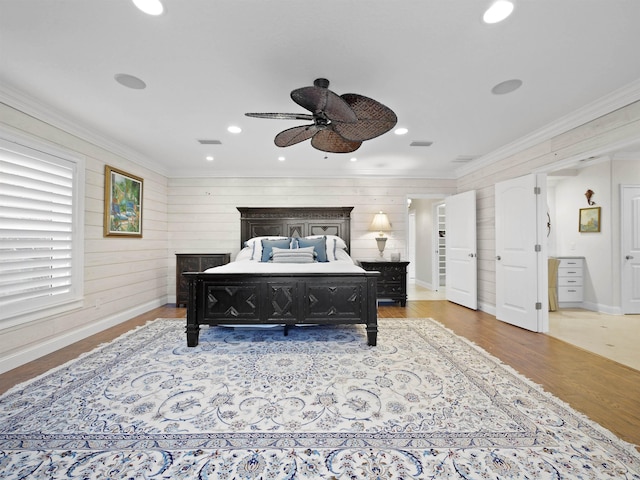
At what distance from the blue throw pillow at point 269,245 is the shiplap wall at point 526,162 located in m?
3.25

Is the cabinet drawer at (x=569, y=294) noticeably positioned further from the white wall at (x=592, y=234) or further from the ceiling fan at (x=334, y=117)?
the ceiling fan at (x=334, y=117)

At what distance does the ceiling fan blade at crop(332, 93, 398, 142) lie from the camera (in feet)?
6.43

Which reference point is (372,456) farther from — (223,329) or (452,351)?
(223,329)

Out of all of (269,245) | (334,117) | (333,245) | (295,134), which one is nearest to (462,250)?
(333,245)

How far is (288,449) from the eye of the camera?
154 centimetres

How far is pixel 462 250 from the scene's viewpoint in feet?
16.3

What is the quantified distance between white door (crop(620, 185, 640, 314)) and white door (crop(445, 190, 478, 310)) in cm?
208

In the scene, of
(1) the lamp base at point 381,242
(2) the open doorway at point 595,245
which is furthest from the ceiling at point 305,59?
(1) the lamp base at point 381,242

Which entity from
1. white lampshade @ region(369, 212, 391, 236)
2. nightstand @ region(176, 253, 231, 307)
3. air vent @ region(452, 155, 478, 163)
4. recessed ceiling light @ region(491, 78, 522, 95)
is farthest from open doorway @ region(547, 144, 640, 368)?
nightstand @ region(176, 253, 231, 307)

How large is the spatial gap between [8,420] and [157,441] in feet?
3.45

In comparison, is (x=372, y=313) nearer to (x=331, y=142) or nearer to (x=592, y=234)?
(x=331, y=142)

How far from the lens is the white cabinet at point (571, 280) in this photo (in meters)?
4.78

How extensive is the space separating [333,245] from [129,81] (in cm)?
342

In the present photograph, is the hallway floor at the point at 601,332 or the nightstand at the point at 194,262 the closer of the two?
the hallway floor at the point at 601,332
